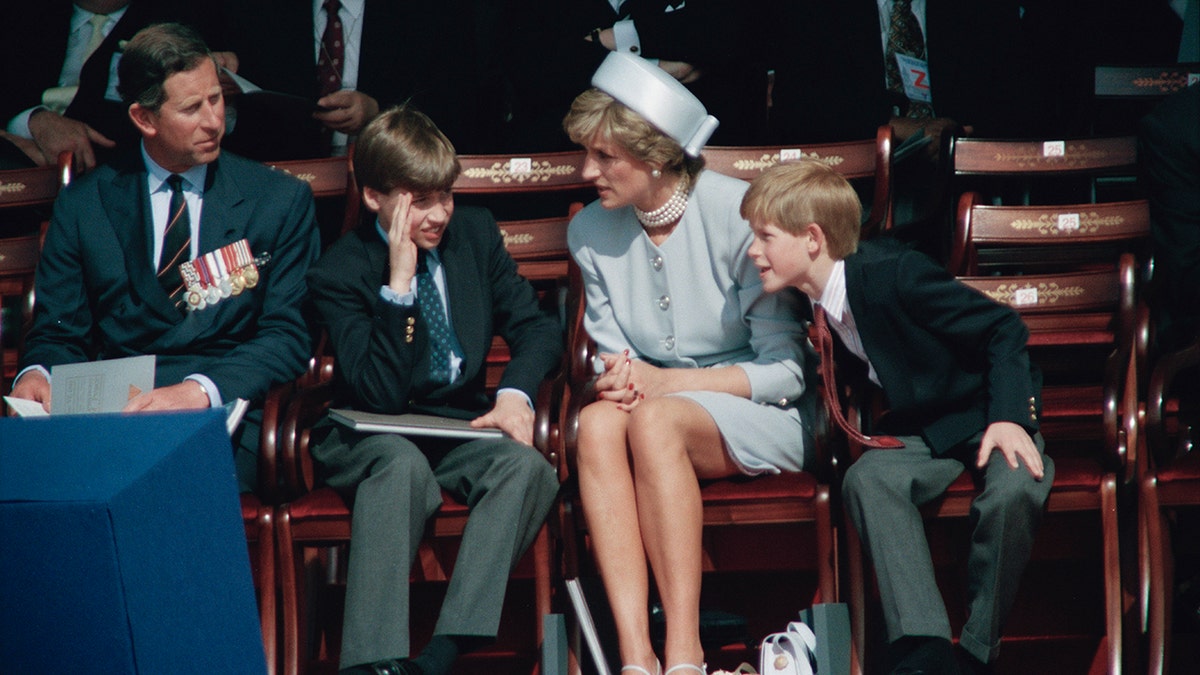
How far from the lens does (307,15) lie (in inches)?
179

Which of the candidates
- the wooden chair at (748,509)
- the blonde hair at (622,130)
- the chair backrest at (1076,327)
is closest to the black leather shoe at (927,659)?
the wooden chair at (748,509)

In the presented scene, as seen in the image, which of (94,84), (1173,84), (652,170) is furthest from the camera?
(94,84)

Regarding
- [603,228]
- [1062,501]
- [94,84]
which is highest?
[94,84]

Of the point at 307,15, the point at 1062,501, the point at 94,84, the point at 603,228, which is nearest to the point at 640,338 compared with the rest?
the point at 603,228

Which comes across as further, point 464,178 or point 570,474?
point 464,178

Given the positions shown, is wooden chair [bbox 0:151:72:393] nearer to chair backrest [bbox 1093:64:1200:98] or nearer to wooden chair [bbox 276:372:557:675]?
wooden chair [bbox 276:372:557:675]

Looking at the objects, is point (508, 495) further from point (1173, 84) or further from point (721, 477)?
point (1173, 84)

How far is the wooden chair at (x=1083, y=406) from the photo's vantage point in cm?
307

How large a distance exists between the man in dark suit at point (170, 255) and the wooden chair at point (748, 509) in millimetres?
777

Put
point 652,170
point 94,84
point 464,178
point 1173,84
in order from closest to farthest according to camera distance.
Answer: point 652,170, point 464,178, point 1173,84, point 94,84

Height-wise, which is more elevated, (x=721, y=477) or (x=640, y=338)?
(x=640, y=338)

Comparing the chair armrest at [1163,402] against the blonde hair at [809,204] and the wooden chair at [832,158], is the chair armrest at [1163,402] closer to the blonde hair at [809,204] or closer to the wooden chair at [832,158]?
the blonde hair at [809,204]

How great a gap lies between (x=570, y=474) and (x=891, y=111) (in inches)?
75.6

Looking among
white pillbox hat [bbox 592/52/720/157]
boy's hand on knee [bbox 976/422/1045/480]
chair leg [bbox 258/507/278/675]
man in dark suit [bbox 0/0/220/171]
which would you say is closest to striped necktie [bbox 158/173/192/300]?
chair leg [bbox 258/507/278/675]
